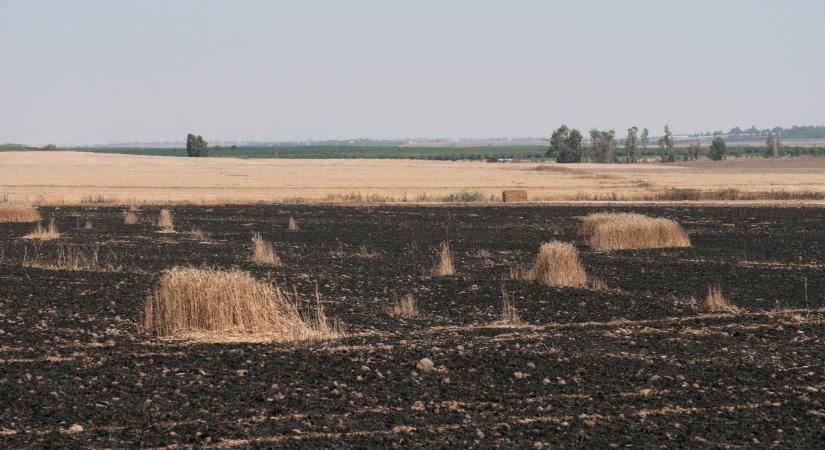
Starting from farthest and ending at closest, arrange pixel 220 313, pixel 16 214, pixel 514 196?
1. pixel 514 196
2. pixel 16 214
3. pixel 220 313

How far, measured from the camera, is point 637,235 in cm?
3080

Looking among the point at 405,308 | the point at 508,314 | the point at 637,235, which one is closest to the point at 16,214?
the point at 637,235

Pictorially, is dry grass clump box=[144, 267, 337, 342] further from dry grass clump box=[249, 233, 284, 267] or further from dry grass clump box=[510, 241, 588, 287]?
dry grass clump box=[249, 233, 284, 267]

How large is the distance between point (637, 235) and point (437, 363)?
18406mm

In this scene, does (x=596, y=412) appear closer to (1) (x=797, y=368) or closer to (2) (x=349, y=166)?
(1) (x=797, y=368)

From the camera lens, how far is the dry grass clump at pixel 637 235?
30.5m

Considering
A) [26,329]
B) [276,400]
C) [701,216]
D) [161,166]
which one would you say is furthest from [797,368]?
[161,166]

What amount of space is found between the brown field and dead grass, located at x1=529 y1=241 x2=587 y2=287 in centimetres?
3893

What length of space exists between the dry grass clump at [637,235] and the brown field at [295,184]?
102 feet

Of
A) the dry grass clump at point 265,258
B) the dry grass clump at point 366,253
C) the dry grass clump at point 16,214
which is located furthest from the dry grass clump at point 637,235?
the dry grass clump at point 16,214

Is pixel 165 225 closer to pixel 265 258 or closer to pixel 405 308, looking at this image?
pixel 265 258

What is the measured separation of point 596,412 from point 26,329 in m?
8.57

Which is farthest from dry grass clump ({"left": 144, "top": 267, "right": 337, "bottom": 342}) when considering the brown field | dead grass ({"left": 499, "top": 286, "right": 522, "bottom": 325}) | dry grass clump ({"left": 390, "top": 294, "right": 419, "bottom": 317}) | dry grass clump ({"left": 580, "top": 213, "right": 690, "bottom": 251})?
the brown field

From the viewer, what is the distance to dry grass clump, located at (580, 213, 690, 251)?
100 ft
